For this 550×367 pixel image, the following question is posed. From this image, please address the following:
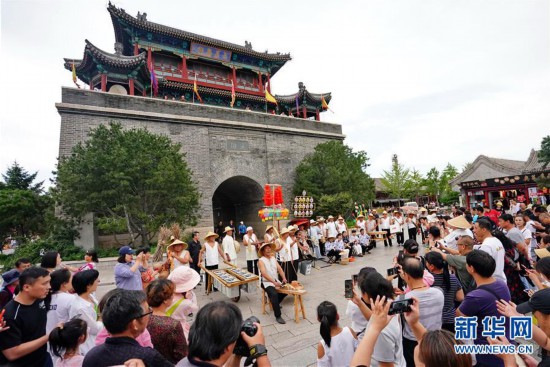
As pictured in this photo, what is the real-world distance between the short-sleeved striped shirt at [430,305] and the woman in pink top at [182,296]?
6.74 ft

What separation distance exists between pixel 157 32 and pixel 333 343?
1934 cm

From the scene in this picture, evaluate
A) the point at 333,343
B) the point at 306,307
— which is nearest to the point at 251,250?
the point at 306,307

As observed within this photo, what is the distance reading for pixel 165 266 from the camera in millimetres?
5473

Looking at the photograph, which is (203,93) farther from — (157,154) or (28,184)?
(28,184)

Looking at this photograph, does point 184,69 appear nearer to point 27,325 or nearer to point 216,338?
point 27,325

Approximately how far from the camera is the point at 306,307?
516 centimetres

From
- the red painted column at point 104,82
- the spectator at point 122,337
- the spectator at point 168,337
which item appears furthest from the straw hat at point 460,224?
the red painted column at point 104,82

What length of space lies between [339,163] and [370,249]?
696 centimetres

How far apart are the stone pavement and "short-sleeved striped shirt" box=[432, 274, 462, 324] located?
64.5 inches

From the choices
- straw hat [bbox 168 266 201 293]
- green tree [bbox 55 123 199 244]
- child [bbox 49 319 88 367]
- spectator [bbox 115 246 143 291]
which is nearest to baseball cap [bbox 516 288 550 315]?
straw hat [bbox 168 266 201 293]

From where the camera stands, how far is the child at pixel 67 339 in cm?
198

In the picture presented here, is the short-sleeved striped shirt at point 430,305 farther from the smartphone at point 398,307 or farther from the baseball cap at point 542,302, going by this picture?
the baseball cap at point 542,302

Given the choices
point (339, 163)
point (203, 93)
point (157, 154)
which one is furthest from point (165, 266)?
point (203, 93)

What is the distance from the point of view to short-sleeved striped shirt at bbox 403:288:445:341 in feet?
7.01
